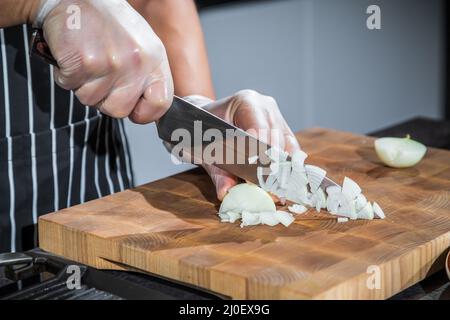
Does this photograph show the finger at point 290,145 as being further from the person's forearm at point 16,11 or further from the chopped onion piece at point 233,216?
the person's forearm at point 16,11

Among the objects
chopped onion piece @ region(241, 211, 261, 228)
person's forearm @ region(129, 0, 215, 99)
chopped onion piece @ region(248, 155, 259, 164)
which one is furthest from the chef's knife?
person's forearm @ region(129, 0, 215, 99)

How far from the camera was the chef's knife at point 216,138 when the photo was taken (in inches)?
52.0

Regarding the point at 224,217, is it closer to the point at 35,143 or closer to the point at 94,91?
the point at 94,91

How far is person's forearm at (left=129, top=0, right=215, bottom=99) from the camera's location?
1629 millimetres

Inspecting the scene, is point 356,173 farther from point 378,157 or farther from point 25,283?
point 25,283

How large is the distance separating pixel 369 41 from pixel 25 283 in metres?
2.24

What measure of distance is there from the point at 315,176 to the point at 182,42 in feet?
1.55

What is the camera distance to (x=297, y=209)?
1.32 meters

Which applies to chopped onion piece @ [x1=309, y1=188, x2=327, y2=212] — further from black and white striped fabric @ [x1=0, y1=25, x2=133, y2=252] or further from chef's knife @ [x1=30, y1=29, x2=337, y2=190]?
black and white striped fabric @ [x1=0, y1=25, x2=133, y2=252]

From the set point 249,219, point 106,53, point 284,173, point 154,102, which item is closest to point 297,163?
point 284,173

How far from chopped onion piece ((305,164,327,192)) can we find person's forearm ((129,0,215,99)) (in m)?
0.38

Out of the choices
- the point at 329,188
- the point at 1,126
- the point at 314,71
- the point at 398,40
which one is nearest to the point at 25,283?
the point at 1,126

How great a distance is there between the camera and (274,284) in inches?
41.4

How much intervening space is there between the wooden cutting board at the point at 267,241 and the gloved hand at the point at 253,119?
5 centimetres
